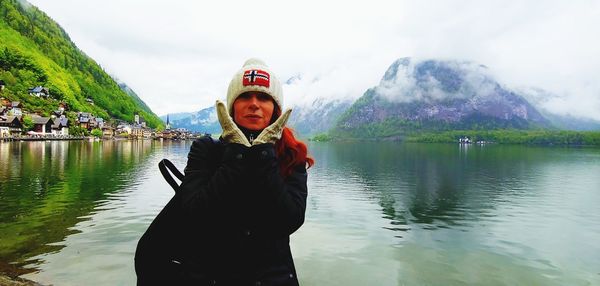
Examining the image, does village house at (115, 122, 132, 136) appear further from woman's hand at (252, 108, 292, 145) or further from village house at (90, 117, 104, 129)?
woman's hand at (252, 108, 292, 145)

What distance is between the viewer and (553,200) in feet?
119

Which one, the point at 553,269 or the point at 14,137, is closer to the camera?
the point at 553,269

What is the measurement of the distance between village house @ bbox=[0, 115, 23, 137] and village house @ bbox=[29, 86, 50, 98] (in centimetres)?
4873

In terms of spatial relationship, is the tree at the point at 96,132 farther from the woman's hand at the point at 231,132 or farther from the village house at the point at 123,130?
the woman's hand at the point at 231,132

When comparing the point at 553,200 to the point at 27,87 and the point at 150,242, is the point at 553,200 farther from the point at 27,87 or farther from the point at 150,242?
the point at 27,87

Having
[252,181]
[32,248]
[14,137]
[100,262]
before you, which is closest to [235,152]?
[252,181]

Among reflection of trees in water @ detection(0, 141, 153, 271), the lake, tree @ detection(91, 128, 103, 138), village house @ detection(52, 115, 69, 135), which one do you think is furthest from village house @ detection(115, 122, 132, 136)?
the lake

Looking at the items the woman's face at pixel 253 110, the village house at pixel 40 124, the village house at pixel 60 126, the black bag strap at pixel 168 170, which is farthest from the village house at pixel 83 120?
the woman's face at pixel 253 110

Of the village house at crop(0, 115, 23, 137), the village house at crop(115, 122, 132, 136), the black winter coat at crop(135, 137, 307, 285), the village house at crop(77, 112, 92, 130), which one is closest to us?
the black winter coat at crop(135, 137, 307, 285)

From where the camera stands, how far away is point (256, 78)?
318 centimetres

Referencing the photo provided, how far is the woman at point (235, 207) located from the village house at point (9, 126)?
130685 millimetres

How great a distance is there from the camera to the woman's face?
3.10 metres

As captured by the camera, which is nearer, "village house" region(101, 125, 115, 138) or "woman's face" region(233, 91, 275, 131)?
"woman's face" region(233, 91, 275, 131)

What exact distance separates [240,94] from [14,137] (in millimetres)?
128618
